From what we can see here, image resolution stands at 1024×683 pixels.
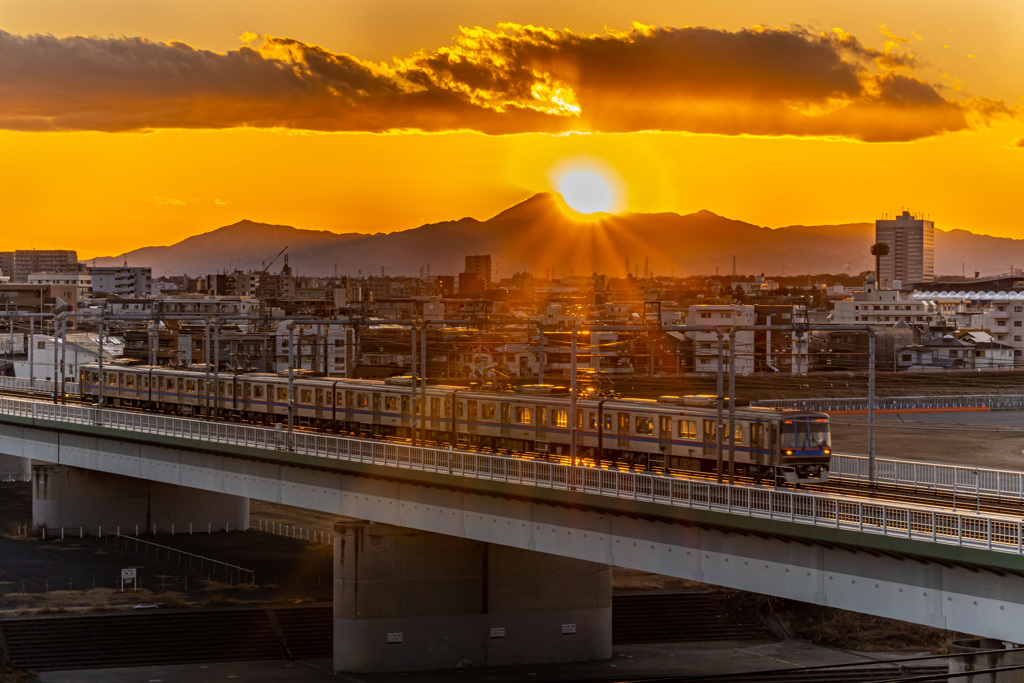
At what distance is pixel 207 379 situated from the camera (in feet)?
238

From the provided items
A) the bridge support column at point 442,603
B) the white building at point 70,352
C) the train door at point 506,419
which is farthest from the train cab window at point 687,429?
the white building at point 70,352

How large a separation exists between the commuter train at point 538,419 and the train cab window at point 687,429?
0.11ft

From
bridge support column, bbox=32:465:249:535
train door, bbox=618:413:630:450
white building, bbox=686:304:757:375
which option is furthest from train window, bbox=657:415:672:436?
white building, bbox=686:304:757:375

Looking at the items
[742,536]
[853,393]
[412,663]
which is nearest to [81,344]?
[853,393]

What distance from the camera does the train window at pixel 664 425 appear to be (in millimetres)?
47000

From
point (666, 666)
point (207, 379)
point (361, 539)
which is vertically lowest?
point (666, 666)

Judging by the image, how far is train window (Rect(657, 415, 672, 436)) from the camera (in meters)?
47.0

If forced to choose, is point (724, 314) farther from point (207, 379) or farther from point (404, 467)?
point (404, 467)

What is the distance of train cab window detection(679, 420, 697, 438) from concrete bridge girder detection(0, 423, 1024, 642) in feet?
18.1

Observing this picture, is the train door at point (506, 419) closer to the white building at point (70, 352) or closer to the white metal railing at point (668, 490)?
the white metal railing at point (668, 490)

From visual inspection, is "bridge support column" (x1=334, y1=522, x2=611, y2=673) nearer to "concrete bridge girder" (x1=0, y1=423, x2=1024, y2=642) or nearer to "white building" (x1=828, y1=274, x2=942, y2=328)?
"concrete bridge girder" (x1=0, y1=423, x2=1024, y2=642)

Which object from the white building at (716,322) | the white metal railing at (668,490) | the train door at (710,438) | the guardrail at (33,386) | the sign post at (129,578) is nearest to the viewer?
the white metal railing at (668,490)

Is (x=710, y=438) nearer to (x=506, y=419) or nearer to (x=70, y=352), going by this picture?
(x=506, y=419)

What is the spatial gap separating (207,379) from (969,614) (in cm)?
4858
